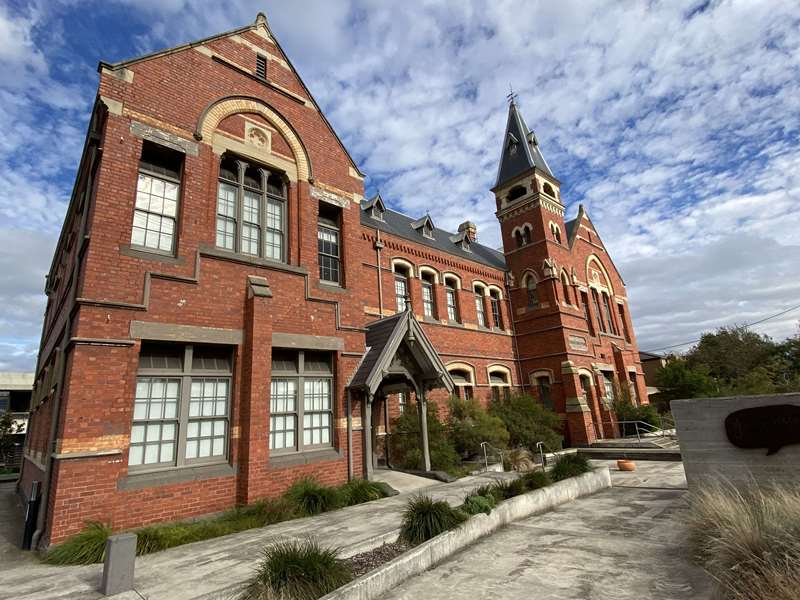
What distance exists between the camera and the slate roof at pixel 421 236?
63.8 feet

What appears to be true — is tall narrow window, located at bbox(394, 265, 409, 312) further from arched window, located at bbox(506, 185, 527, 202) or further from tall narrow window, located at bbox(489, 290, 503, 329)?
arched window, located at bbox(506, 185, 527, 202)

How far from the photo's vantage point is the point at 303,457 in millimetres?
9969

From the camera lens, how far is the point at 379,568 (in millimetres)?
5262

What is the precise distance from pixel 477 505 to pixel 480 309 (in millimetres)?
15648

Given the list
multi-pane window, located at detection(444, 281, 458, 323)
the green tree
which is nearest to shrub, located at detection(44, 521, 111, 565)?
multi-pane window, located at detection(444, 281, 458, 323)

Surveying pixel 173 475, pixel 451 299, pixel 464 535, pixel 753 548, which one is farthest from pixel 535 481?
pixel 451 299

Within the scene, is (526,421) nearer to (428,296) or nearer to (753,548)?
(428,296)

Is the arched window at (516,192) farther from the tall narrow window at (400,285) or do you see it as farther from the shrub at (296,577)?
the shrub at (296,577)

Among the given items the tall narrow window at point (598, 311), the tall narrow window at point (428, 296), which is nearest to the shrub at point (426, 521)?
the tall narrow window at point (428, 296)

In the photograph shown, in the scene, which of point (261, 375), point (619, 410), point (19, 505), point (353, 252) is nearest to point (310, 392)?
point (261, 375)

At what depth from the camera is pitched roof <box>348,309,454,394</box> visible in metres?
11.0

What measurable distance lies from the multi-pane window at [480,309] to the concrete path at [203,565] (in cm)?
1440

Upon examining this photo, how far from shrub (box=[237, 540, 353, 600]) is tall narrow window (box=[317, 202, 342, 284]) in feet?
26.9

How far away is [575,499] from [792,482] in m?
4.35
